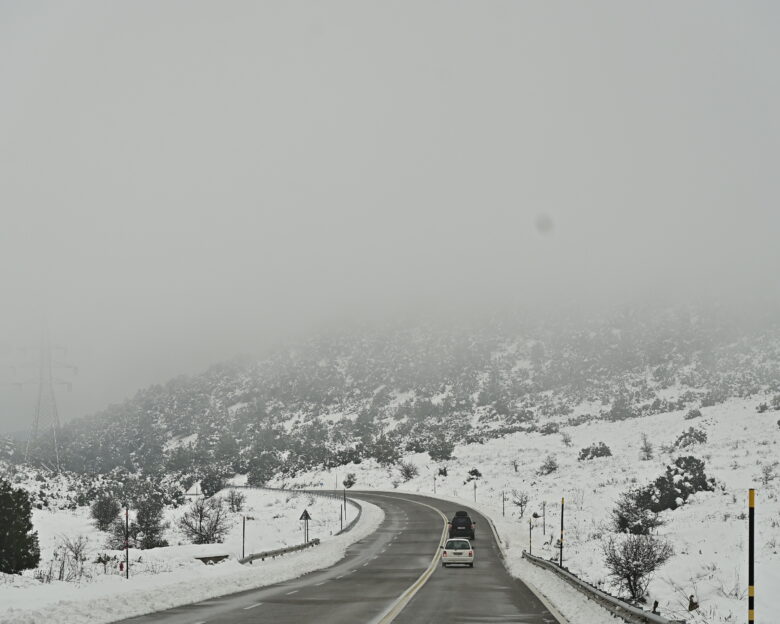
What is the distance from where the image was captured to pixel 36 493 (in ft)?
235

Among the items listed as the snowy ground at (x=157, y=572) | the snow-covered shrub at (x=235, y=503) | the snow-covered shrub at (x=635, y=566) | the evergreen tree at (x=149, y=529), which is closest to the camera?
the snowy ground at (x=157, y=572)

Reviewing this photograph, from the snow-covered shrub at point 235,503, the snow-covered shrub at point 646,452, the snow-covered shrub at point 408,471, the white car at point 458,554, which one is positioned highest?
the snow-covered shrub at point 646,452

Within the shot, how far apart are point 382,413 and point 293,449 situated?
3245 centimetres

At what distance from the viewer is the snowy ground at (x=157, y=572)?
53.8 feet

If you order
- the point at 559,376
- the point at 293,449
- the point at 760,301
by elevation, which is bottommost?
the point at 293,449

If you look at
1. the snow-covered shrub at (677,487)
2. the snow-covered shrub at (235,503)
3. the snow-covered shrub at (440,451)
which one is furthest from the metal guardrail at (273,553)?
the snow-covered shrub at (440,451)

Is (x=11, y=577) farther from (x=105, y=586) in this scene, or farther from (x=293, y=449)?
(x=293, y=449)

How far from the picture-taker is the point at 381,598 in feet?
71.0

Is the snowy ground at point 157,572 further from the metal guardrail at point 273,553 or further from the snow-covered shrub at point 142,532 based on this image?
the snow-covered shrub at point 142,532

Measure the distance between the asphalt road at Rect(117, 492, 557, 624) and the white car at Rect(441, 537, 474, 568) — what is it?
48cm

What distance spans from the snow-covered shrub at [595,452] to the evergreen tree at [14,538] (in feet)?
204

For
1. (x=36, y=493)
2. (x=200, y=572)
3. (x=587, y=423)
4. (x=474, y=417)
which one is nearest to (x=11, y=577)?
(x=200, y=572)

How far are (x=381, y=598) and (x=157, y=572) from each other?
9.08 m

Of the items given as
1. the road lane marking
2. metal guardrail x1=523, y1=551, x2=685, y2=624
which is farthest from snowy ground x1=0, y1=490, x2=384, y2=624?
metal guardrail x1=523, y1=551, x2=685, y2=624
